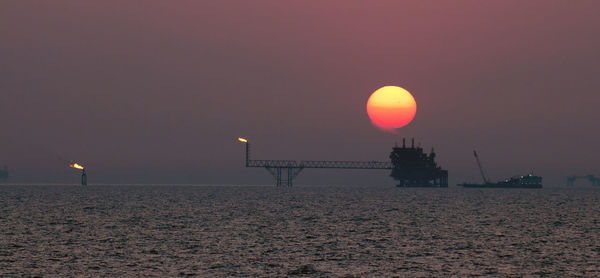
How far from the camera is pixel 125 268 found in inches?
1599

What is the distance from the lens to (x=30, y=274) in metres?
38.1

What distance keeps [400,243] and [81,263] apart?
26.3 m

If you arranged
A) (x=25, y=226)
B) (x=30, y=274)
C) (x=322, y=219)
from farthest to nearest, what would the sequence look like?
1. (x=322, y=219)
2. (x=25, y=226)
3. (x=30, y=274)

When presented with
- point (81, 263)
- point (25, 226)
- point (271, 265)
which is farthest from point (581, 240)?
point (25, 226)

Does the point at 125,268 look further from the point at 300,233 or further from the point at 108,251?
the point at 300,233

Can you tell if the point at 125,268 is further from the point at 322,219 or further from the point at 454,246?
the point at 322,219

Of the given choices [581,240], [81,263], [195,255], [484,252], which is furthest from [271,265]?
[581,240]

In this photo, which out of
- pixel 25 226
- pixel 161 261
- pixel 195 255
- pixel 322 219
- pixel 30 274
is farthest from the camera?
pixel 322 219

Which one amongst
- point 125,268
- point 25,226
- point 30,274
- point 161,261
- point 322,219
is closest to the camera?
point 30,274

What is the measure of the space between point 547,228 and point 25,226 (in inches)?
2185

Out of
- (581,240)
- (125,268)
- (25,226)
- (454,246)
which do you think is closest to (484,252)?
(454,246)

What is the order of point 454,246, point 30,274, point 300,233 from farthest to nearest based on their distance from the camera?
point 300,233, point 454,246, point 30,274

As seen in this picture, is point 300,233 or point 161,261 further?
point 300,233

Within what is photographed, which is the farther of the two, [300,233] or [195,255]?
[300,233]
